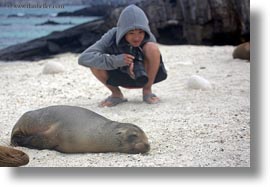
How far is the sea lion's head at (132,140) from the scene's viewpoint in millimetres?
2887

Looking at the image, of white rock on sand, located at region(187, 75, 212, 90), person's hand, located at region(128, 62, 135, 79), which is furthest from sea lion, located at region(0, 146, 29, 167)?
white rock on sand, located at region(187, 75, 212, 90)

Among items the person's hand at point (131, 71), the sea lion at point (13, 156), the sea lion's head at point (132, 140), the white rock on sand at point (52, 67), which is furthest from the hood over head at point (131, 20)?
the sea lion at point (13, 156)

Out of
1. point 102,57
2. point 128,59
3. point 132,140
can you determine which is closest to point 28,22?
point 102,57

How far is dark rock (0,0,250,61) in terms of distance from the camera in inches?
121

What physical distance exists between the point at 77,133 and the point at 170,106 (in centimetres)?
40

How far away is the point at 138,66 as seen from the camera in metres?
3.06

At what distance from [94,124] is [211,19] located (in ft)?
2.18

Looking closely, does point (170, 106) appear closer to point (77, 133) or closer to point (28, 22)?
point (77, 133)

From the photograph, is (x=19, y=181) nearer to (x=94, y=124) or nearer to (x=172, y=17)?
(x=94, y=124)

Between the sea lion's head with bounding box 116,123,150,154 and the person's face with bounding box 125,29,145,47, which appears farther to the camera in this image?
the person's face with bounding box 125,29,145,47

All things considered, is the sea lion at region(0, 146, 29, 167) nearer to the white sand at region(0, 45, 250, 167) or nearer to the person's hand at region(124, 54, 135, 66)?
the white sand at region(0, 45, 250, 167)

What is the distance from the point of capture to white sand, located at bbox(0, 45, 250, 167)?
9.57ft

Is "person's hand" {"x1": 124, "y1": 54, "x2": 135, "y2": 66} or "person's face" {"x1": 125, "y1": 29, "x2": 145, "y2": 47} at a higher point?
"person's face" {"x1": 125, "y1": 29, "x2": 145, "y2": 47}

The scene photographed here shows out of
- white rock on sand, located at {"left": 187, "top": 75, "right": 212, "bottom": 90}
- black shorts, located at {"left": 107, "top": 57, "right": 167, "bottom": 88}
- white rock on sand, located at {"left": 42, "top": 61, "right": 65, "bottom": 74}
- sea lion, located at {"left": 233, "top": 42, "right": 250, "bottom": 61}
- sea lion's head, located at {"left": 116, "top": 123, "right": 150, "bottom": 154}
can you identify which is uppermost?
sea lion, located at {"left": 233, "top": 42, "right": 250, "bottom": 61}
